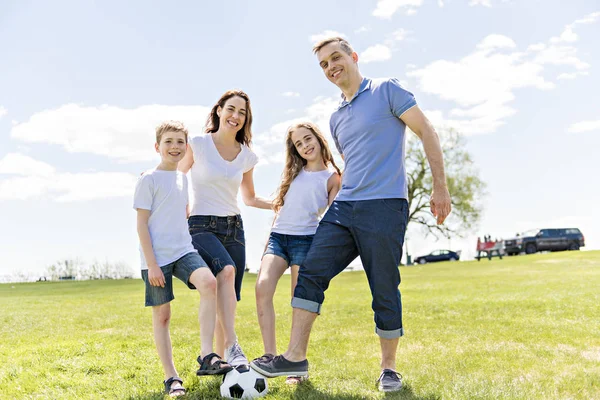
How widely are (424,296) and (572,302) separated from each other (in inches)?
147

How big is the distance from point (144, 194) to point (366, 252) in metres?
1.76

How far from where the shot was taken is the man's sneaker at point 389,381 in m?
4.45

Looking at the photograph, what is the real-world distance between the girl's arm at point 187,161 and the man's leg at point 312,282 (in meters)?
1.25

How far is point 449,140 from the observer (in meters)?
41.7

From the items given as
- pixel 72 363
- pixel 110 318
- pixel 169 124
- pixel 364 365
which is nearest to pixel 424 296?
pixel 110 318

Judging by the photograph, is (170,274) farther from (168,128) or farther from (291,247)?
(168,128)

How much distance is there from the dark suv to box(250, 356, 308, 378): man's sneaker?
3587 cm

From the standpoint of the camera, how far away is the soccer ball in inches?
162

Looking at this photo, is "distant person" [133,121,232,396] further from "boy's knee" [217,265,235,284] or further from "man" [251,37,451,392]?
"man" [251,37,451,392]

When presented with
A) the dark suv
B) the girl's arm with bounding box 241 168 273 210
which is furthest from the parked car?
the girl's arm with bounding box 241 168 273 210

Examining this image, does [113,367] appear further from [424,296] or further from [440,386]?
[424,296]

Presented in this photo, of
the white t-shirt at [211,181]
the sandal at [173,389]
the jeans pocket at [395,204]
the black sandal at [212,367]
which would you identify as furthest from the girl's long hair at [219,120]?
the sandal at [173,389]

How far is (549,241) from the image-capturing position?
121 feet

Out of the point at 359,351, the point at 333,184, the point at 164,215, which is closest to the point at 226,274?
the point at 164,215
